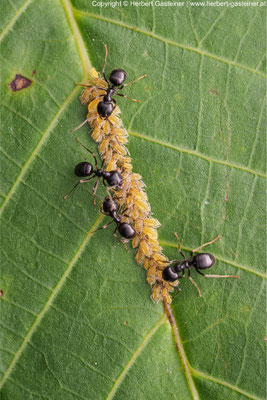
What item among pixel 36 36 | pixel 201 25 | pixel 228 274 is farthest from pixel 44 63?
pixel 228 274

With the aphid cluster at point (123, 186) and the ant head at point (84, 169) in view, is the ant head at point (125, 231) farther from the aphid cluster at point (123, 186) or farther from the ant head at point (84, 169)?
the ant head at point (84, 169)

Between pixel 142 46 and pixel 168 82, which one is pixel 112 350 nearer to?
pixel 168 82

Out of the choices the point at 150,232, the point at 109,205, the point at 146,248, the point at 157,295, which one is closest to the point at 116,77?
the point at 109,205

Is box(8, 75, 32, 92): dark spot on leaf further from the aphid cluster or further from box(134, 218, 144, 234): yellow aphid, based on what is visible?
box(134, 218, 144, 234): yellow aphid

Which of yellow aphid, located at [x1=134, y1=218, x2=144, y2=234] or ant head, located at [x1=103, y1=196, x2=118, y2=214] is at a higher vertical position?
ant head, located at [x1=103, y1=196, x2=118, y2=214]

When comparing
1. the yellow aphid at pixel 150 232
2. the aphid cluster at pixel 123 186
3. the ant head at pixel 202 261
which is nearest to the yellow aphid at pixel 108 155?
the aphid cluster at pixel 123 186

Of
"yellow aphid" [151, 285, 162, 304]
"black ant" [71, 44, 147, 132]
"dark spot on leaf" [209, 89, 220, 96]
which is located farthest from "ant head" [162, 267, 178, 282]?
"dark spot on leaf" [209, 89, 220, 96]
